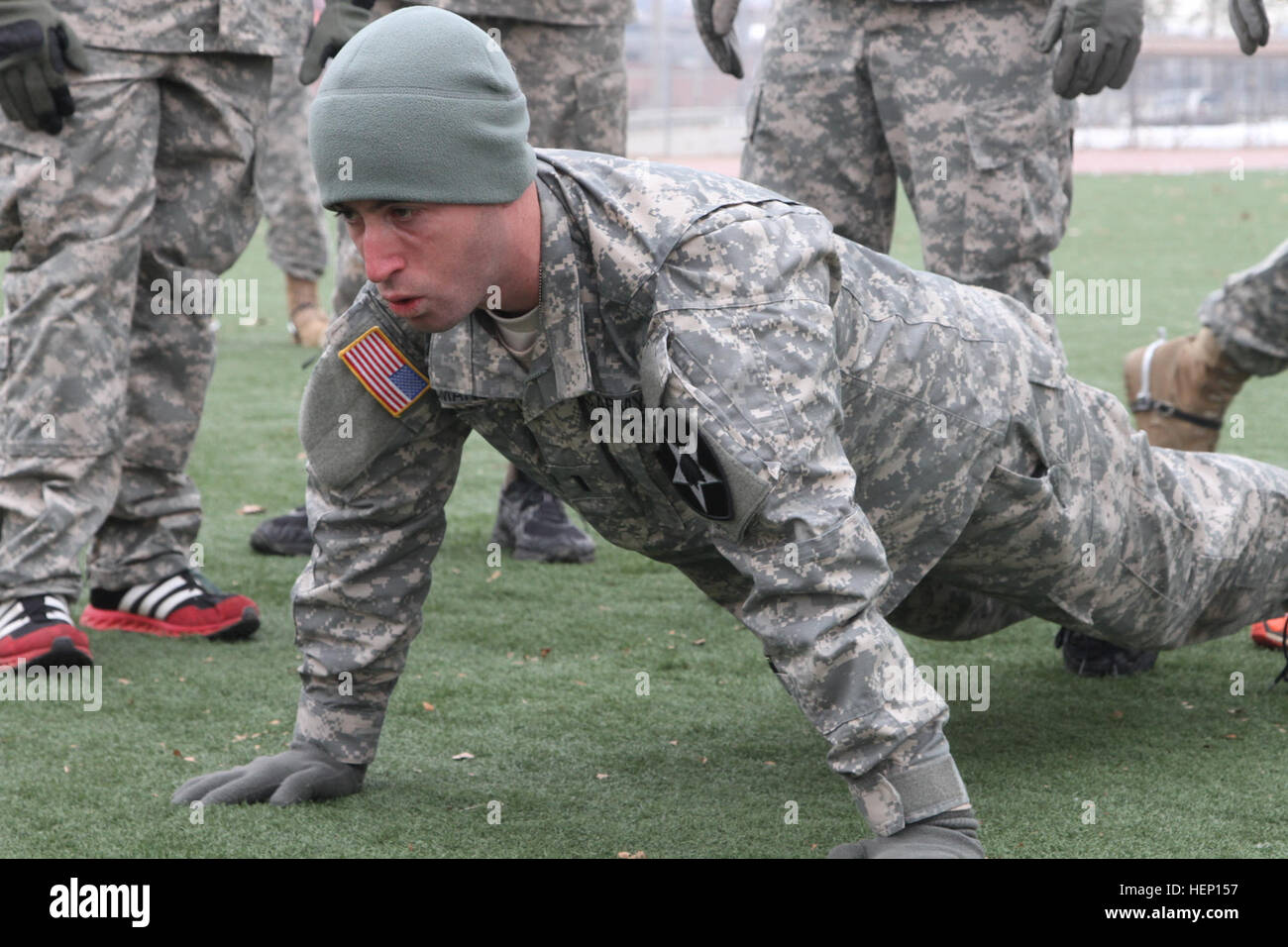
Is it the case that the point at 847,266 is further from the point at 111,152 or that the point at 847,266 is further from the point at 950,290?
the point at 111,152

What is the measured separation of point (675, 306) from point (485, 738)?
955 millimetres

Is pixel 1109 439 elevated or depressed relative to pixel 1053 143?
depressed

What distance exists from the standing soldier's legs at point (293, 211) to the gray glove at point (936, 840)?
4.74 m

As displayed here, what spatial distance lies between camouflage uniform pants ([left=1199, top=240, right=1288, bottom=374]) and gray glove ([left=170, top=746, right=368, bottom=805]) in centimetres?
200

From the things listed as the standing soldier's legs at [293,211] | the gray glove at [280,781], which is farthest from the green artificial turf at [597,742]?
the standing soldier's legs at [293,211]

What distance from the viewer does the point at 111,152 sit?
272 cm

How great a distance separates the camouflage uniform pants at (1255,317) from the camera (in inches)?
126

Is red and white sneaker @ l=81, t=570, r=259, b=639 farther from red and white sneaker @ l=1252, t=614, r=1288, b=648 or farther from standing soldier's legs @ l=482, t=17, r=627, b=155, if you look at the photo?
red and white sneaker @ l=1252, t=614, r=1288, b=648

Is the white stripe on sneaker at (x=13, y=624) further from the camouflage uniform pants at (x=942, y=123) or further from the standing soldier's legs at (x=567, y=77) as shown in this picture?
the camouflage uniform pants at (x=942, y=123)

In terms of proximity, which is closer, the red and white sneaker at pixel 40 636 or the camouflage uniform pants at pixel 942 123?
the red and white sneaker at pixel 40 636

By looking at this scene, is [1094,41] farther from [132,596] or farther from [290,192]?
[290,192]

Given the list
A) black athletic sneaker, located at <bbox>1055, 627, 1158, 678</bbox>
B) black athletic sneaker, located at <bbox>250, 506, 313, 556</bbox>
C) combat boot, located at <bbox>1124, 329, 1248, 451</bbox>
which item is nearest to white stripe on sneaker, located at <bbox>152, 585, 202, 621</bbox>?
black athletic sneaker, located at <bbox>250, 506, 313, 556</bbox>

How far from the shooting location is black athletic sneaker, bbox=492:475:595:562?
135 inches

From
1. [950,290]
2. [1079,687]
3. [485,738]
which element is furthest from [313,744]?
[1079,687]
